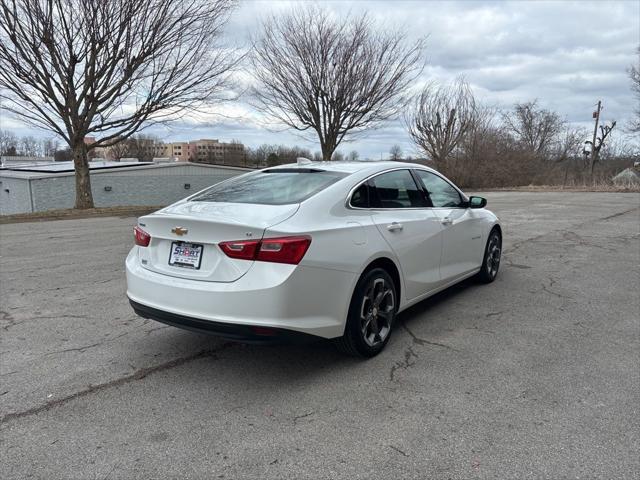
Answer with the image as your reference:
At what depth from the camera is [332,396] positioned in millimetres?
3223

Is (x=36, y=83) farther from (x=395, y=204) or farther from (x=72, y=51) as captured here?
(x=395, y=204)

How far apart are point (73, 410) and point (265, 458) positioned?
1344 millimetres

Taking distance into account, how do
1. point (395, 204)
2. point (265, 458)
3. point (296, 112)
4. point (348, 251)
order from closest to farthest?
point (265, 458) → point (348, 251) → point (395, 204) → point (296, 112)

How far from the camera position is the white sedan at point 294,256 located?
3.14 m

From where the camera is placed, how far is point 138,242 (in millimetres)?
3842

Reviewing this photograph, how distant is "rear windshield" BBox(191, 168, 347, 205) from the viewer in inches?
149

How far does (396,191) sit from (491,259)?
7.97 feet

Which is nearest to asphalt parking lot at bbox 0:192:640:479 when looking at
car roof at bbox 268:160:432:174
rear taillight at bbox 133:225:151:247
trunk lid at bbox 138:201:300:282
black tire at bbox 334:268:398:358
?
black tire at bbox 334:268:398:358

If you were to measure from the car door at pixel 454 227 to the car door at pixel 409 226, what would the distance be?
0.17 metres

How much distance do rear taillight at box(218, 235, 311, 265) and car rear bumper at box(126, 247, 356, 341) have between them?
0.05 metres

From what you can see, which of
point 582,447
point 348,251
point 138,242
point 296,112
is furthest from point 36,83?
point 582,447

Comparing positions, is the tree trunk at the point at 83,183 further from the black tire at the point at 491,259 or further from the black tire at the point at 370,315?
the black tire at the point at 370,315

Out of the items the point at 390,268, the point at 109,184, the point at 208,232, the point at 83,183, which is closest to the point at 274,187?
the point at 208,232

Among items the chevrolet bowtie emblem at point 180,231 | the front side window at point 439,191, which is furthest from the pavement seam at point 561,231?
the chevrolet bowtie emblem at point 180,231
